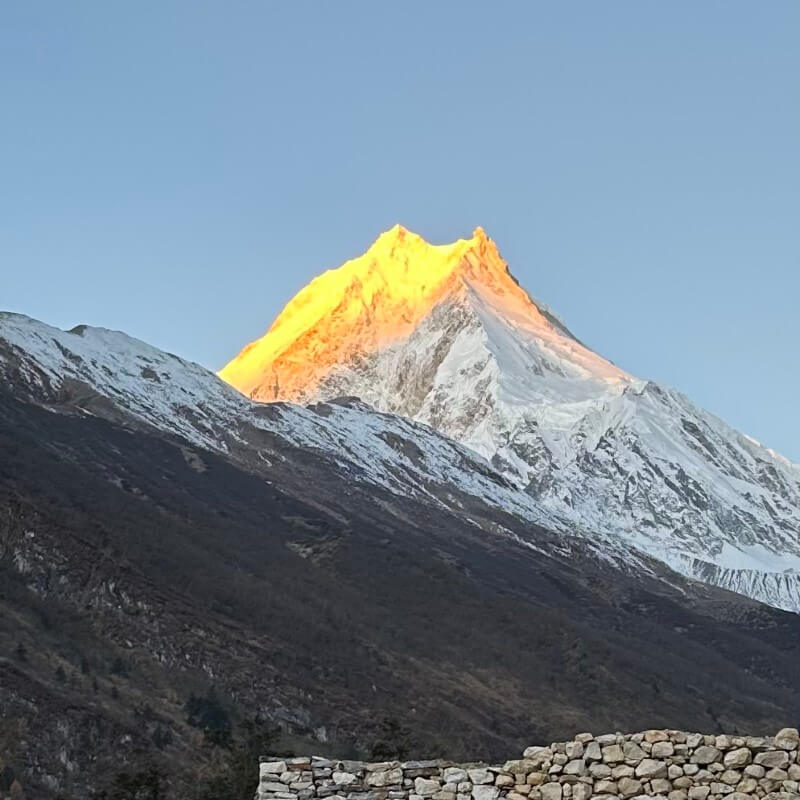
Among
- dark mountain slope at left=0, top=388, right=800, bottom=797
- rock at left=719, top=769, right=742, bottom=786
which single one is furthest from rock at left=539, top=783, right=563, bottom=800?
dark mountain slope at left=0, top=388, right=800, bottom=797

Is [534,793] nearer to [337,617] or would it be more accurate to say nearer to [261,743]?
[261,743]

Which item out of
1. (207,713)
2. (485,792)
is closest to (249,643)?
(207,713)

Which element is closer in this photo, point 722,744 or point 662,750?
point 722,744

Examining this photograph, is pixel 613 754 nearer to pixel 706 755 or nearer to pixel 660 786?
pixel 660 786

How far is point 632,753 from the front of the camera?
52.6 feet

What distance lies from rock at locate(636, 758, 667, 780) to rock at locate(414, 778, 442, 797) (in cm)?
208

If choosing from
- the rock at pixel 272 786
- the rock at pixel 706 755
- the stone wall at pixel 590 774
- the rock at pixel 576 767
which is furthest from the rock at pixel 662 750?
the rock at pixel 272 786

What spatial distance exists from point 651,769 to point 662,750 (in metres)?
0.23

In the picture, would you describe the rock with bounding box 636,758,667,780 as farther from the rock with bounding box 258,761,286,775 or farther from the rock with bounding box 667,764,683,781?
the rock with bounding box 258,761,286,775

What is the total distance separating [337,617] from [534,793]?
430 feet

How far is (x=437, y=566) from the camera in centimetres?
18575

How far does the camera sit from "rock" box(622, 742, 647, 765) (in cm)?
1602

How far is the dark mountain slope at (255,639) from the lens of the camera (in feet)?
319

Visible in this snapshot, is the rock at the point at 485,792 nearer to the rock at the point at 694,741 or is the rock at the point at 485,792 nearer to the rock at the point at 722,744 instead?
the rock at the point at 694,741
